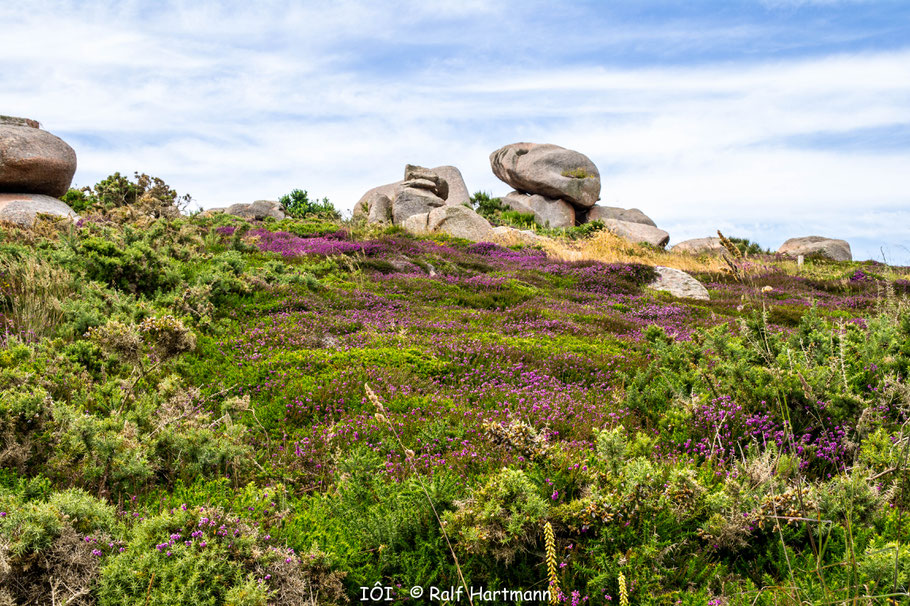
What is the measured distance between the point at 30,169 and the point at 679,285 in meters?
21.0

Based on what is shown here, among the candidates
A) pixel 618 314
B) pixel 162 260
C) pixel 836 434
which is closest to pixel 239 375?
pixel 162 260

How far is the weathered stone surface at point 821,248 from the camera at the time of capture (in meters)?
36.5

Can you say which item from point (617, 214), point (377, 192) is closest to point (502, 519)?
point (377, 192)

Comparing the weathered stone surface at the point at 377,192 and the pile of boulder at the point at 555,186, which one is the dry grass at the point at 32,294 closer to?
the weathered stone surface at the point at 377,192

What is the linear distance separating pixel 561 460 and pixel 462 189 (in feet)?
138

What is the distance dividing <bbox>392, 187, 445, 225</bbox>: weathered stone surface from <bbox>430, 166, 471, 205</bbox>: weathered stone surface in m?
11.3

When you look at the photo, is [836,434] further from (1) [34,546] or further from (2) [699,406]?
(1) [34,546]

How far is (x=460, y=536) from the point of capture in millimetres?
3096

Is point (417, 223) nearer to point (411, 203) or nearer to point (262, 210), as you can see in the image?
point (411, 203)

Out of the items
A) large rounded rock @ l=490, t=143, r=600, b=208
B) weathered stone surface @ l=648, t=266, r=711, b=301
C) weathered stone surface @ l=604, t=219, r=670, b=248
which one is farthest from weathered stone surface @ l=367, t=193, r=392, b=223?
weathered stone surface @ l=648, t=266, r=711, b=301

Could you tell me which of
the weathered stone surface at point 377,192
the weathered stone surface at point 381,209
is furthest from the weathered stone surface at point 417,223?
the weathered stone surface at point 377,192

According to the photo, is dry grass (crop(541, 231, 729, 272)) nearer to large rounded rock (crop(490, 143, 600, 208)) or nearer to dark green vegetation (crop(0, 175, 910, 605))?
dark green vegetation (crop(0, 175, 910, 605))

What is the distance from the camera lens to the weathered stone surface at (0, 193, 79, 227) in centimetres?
1839

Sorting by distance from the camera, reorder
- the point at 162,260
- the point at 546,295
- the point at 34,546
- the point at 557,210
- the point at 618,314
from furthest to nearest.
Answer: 1. the point at 557,210
2. the point at 546,295
3. the point at 618,314
4. the point at 162,260
5. the point at 34,546
